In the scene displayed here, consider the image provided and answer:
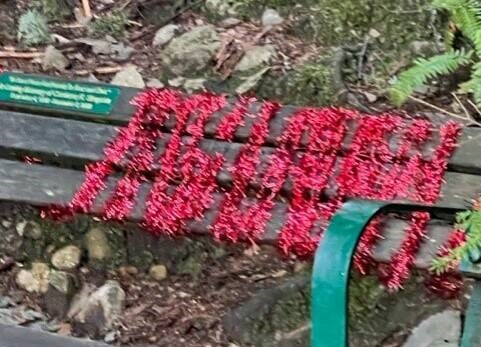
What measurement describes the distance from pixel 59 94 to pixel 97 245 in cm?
54

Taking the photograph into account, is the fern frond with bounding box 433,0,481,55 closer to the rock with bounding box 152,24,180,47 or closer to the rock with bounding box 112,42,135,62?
the rock with bounding box 152,24,180,47

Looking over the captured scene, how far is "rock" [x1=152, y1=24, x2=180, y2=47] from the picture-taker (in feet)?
13.1

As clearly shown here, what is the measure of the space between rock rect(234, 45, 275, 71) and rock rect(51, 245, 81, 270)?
91cm

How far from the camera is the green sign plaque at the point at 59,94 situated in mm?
3486

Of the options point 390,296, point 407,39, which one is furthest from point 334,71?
point 390,296

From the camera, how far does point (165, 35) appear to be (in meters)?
4.02

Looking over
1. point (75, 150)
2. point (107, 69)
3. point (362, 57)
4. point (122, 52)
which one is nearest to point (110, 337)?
point (75, 150)

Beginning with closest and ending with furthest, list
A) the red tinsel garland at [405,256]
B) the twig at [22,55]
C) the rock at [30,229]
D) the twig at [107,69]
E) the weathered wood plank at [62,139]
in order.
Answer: the red tinsel garland at [405,256] → the weathered wood plank at [62,139] → the rock at [30,229] → the twig at [107,69] → the twig at [22,55]

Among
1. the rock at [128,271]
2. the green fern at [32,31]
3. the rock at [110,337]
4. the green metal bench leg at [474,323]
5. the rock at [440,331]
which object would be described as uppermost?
the green fern at [32,31]

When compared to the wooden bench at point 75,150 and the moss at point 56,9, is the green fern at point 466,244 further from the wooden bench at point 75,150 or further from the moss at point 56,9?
the moss at point 56,9

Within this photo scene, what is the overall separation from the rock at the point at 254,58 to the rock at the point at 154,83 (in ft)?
0.97

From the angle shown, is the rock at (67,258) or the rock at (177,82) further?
the rock at (177,82)

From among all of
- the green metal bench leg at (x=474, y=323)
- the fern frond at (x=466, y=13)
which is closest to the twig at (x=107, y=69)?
the fern frond at (x=466, y=13)

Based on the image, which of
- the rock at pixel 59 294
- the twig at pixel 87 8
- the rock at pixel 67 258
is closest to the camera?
the rock at pixel 59 294
